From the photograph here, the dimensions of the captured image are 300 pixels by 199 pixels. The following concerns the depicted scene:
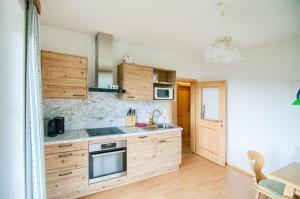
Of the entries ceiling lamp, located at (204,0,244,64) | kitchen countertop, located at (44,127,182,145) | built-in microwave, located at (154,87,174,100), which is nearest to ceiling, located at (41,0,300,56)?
ceiling lamp, located at (204,0,244,64)

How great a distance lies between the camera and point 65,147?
7.10 feet

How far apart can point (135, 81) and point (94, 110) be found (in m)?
0.93

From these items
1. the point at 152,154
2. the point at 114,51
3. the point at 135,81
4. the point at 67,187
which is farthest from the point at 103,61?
the point at 67,187

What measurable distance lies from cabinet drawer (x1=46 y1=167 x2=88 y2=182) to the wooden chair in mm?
2326

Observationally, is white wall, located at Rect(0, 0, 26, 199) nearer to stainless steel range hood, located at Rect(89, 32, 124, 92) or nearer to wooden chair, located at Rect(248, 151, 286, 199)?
stainless steel range hood, located at Rect(89, 32, 124, 92)

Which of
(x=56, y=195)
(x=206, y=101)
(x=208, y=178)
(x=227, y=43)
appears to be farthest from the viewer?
(x=206, y=101)

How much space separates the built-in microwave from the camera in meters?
3.23

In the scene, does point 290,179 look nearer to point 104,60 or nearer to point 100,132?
point 100,132

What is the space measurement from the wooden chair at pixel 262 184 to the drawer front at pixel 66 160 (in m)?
2.31

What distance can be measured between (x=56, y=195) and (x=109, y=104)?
1.59 meters

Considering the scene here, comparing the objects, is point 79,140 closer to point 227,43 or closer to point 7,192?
point 7,192

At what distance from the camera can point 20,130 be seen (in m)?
1.44

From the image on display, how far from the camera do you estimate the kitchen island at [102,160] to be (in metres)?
2.12

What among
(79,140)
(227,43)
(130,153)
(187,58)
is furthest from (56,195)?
(187,58)
